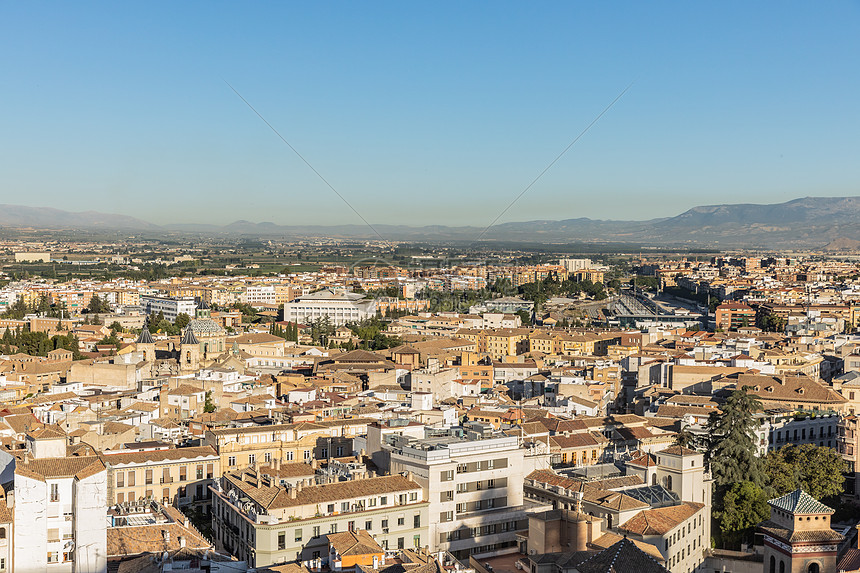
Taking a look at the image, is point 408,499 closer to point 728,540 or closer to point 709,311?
point 728,540

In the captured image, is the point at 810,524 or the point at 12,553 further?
the point at 810,524

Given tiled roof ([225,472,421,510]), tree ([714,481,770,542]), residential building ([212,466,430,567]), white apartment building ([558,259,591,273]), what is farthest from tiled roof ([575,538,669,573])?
white apartment building ([558,259,591,273])

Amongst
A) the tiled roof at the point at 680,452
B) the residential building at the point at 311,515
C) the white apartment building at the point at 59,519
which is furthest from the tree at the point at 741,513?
the white apartment building at the point at 59,519

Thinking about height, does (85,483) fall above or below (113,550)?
above

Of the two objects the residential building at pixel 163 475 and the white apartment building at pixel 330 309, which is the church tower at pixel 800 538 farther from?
the white apartment building at pixel 330 309

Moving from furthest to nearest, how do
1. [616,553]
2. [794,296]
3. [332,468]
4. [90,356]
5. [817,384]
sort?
[794,296] < [90,356] < [817,384] < [332,468] < [616,553]

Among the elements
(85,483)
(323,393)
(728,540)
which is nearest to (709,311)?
(323,393)

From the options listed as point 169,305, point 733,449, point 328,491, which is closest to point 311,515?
point 328,491

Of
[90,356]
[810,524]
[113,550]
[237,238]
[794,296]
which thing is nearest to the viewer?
[113,550]

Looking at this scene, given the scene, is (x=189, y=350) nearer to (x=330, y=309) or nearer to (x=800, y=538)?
(x=800, y=538)
